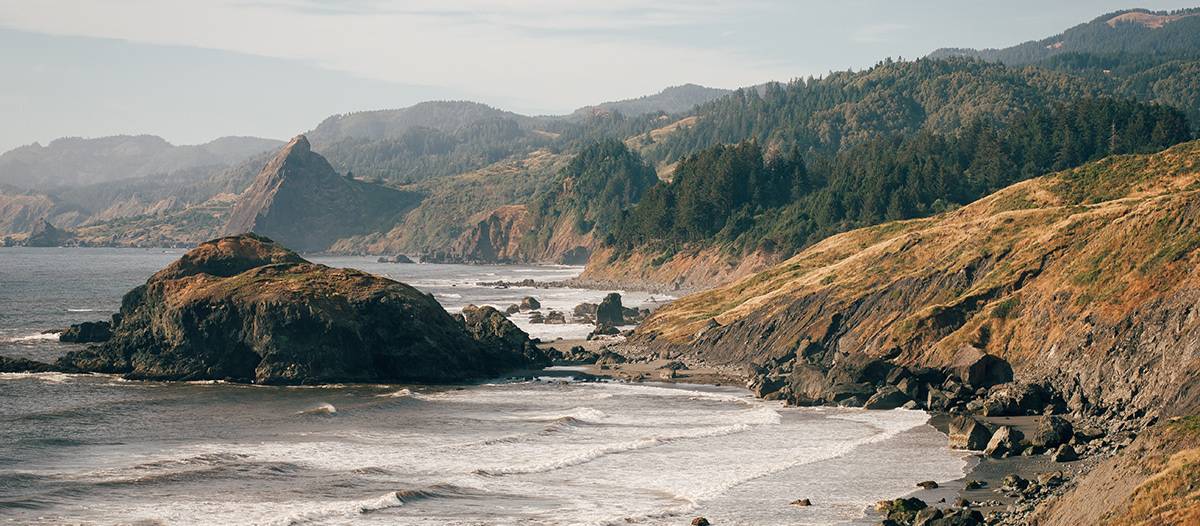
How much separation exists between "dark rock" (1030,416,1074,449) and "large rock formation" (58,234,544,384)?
126 feet

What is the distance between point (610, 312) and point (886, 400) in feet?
162

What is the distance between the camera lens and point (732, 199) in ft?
560

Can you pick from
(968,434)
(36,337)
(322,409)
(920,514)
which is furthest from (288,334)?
(920,514)

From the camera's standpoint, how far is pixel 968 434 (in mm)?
51562

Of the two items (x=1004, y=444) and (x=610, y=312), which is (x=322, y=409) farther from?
(x=610, y=312)

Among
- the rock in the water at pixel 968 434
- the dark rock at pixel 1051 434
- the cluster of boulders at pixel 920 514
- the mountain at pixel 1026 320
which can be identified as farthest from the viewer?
the mountain at pixel 1026 320

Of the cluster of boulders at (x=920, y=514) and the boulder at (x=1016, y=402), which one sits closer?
the cluster of boulders at (x=920, y=514)

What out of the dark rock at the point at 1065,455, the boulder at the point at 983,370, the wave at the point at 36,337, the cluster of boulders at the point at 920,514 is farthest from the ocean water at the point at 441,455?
the wave at the point at 36,337

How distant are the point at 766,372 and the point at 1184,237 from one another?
25.7m

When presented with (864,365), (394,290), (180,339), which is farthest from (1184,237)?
(180,339)

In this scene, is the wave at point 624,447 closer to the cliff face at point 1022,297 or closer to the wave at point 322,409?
the cliff face at point 1022,297

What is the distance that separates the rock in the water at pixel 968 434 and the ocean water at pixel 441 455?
0.94m

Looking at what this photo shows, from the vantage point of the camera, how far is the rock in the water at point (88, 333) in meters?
96.3

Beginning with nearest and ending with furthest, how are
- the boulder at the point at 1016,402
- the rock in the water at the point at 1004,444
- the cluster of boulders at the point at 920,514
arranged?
the cluster of boulders at the point at 920,514 → the rock in the water at the point at 1004,444 → the boulder at the point at 1016,402
